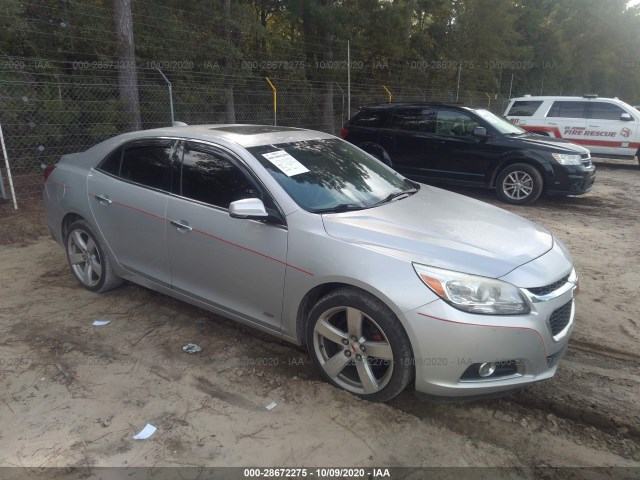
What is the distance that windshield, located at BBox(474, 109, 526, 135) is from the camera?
8.27 m

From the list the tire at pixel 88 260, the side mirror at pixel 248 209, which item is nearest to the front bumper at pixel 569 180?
the side mirror at pixel 248 209

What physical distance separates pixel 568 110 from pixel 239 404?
12.4 meters

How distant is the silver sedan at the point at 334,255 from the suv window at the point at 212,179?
0.04 feet

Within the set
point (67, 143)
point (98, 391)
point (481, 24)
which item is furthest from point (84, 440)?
point (481, 24)

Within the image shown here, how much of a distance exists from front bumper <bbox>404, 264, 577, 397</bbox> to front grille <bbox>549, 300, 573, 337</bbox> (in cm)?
2

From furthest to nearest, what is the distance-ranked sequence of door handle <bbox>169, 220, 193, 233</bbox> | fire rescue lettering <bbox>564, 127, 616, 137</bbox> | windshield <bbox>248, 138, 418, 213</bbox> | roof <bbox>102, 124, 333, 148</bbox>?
fire rescue lettering <bbox>564, 127, 616, 137</bbox> < roof <bbox>102, 124, 333, 148</bbox> < door handle <bbox>169, 220, 193, 233</bbox> < windshield <bbox>248, 138, 418, 213</bbox>

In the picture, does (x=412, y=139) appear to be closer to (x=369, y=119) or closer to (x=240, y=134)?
(x=369, y=119)

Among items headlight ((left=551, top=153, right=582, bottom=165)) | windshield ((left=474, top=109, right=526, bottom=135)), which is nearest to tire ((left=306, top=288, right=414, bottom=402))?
headlight ((left=551, top=153, right=582, bottom=165))

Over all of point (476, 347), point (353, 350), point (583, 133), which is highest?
point (583, 133)

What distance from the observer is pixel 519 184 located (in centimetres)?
805

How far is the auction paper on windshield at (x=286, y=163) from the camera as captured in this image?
329 centimetres

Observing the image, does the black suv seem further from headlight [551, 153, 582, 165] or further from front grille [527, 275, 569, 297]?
front grille [527, 275, 569, 297]

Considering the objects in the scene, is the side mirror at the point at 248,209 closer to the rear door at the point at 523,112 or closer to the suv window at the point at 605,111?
the rear door at the point at 523,112

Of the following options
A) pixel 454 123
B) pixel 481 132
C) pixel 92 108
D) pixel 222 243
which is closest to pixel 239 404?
pixel 222 243
